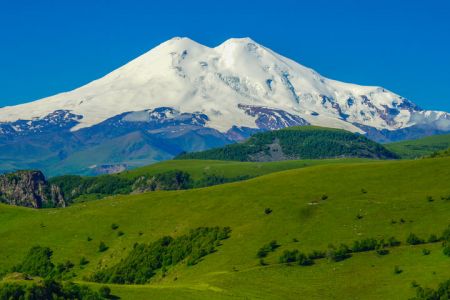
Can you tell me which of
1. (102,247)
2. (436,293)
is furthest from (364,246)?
(102,247)

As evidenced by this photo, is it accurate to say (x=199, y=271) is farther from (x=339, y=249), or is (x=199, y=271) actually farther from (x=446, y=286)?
(x=446, y=286)

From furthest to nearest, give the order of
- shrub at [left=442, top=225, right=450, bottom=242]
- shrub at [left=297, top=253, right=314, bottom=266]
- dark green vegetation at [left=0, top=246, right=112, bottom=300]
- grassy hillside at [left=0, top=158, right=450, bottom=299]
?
shrub at [left=442, top=225, right=450, bottom=242]
shrub at [left=297, top=253, right=314, bottom=266]
grassy hillside at [left=0, top=158, right=450, bottom=299]
dark green vegetation at [left=0, top=246, right=112, bottom=300]

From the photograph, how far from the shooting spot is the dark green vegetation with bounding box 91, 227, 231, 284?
552 ft

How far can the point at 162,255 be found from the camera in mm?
175250

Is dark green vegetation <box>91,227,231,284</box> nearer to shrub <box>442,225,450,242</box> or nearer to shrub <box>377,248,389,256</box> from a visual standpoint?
shrub <box>377,248,389,256</box>

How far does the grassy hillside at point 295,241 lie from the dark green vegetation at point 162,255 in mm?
2345

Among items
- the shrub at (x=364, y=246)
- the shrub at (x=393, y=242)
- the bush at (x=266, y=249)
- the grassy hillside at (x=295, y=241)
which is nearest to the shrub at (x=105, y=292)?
the grassy hillside at (x=295, y=241)

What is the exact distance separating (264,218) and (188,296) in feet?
196

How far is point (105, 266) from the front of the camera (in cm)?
17738

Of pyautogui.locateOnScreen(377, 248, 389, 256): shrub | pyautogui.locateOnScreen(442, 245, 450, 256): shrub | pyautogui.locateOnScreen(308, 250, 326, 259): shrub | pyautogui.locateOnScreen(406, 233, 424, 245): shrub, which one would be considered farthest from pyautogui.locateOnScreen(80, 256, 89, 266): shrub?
pyautogui.locateOnScreen(442, 245, 450, 256): shrub

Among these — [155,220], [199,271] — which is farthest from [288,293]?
[155,220]

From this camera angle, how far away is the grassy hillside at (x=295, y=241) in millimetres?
136625

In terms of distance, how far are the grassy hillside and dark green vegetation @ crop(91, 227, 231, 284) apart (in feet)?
7.69

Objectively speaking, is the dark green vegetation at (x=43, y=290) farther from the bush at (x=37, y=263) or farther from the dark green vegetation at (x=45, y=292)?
Answer: the bush at (x=37, y=263)
